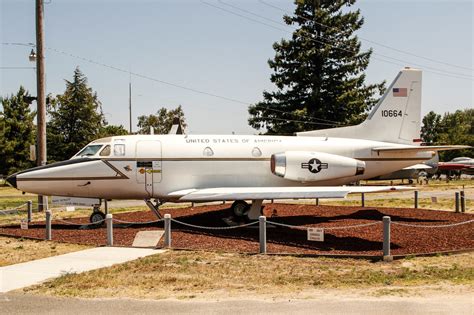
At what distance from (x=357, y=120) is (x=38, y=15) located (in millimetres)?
33135

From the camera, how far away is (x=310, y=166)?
62.0ft

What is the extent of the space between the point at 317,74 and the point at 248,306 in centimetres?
4537

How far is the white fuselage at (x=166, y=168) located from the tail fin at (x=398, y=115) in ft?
7.97

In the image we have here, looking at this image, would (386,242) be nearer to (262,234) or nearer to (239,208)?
(262,234)

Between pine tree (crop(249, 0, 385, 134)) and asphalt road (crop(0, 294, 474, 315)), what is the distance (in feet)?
136

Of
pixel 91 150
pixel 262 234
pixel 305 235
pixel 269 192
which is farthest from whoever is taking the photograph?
pixel 91 150

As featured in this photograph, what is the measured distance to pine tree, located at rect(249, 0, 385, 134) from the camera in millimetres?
49938

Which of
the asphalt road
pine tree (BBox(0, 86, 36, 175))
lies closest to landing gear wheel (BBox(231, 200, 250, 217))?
the asphalt road

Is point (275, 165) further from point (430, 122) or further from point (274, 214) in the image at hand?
point (430, 122)

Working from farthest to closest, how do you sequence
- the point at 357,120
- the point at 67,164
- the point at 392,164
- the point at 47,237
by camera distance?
1. the point at 357,120
2. the point at 392,164
3. the point at 67,164
4. the point at 47,237

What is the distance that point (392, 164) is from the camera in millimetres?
20531

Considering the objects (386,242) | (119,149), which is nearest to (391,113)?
(386,242)

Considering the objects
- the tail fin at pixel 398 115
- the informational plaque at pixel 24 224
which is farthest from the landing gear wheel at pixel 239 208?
the informational plaque at pixel 24 224

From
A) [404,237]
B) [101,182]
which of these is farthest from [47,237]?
[404,237]
